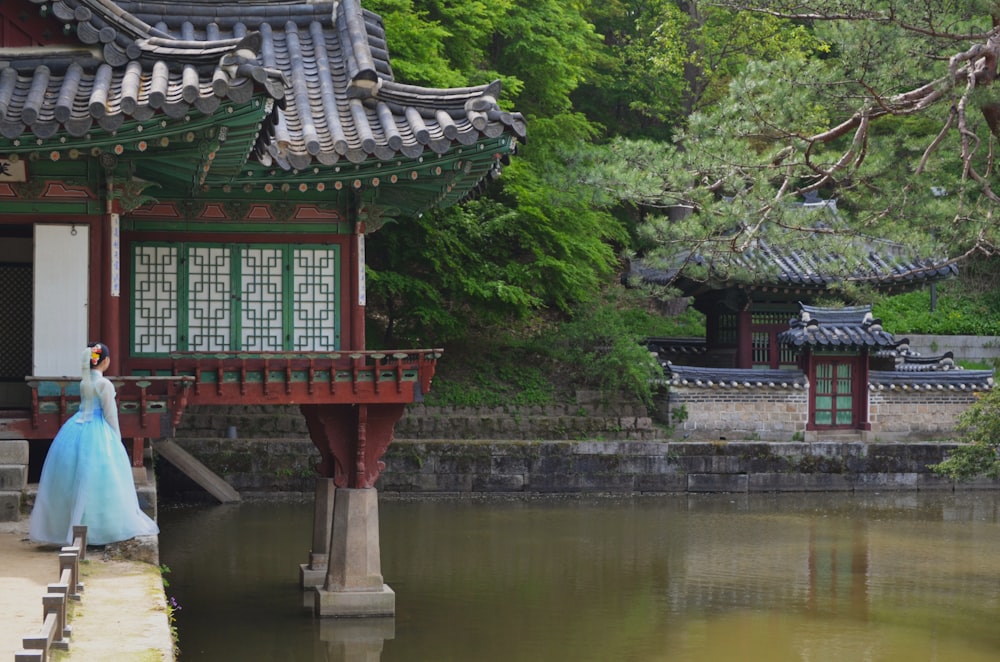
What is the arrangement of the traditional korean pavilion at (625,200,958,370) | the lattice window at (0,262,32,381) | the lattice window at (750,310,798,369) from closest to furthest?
the lattice window at (0,262,32,381)
the traditional korean pavilion at (625,200,958,370)
the lattice window at (750,310,798,369)

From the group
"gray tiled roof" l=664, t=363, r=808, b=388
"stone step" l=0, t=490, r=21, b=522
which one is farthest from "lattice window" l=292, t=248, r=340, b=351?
"gray tiled roof" l=664, t=363, r=808, b=388

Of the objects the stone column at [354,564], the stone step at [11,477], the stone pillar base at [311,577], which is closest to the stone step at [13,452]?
the stone step at [11,477]

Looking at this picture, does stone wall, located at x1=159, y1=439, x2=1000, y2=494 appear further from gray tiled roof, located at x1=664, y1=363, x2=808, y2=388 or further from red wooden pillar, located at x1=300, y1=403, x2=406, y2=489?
red wooden pillar, located at x1=300, y1=403, x2=406, y2=489

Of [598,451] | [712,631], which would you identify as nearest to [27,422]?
[712,631]

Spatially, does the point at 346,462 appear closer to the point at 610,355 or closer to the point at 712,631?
the point at 712,631

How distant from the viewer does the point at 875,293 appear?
13.6m

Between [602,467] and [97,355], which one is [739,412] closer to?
[602,467]

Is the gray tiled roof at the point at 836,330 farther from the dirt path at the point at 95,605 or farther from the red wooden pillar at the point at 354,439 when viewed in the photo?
the dirt path at the point at 95,605

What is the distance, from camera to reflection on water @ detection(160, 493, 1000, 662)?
1255 centimetres

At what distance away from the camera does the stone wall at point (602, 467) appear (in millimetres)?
23656

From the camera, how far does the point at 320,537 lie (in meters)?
15.0

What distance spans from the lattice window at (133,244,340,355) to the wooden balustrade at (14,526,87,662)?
160 inches

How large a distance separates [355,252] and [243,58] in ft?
11.8

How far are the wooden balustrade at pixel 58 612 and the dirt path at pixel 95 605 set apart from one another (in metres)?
0.07
